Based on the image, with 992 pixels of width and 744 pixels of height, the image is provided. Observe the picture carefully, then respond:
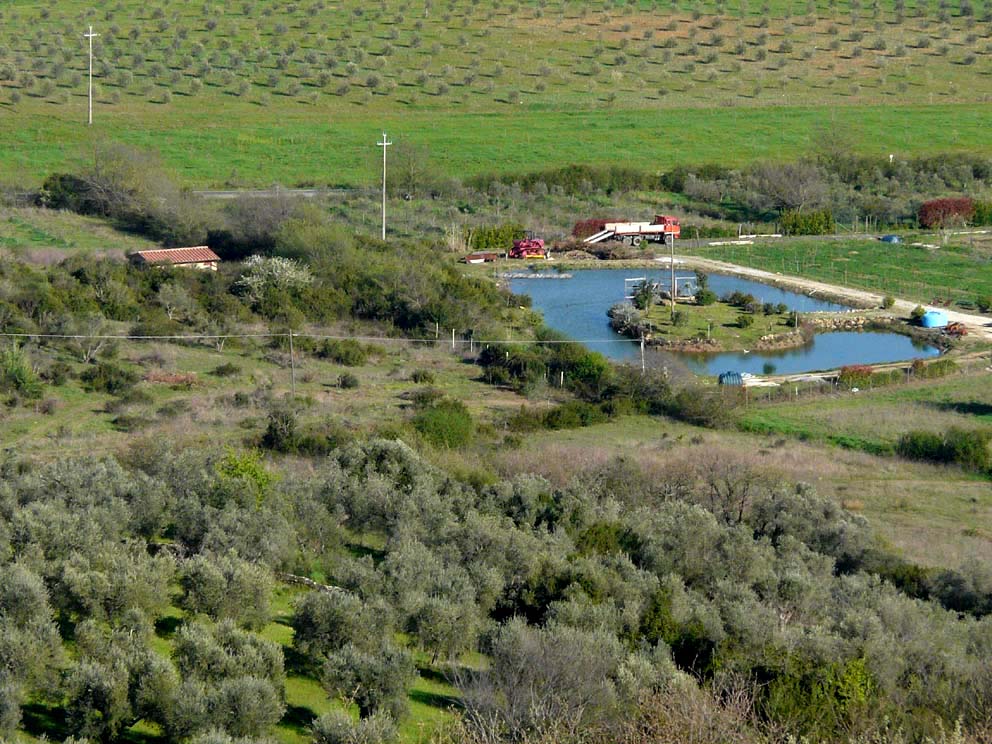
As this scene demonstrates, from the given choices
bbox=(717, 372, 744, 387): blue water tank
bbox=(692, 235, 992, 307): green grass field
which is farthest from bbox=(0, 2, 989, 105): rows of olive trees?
bbox=(717, 372, 744, 387): blue water tank

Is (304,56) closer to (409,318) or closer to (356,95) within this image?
(356,95)

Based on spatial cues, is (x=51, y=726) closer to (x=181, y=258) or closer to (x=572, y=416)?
(x=572, y=416)

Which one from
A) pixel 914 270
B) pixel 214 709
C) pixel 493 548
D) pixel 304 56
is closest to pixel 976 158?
pixel 914 270

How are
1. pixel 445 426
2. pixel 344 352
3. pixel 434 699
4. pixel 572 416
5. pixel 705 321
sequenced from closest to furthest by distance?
pixel 434 699 → pixel 445 426 → pixel 572 416 → pixel 344 352 → pixel 705 321

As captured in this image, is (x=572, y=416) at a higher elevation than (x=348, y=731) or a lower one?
lower

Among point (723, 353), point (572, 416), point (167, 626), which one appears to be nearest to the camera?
point (167, 626)

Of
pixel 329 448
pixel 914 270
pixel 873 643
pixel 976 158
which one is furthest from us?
pixel 976 158

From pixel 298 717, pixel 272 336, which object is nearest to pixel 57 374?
pixel 272 336
